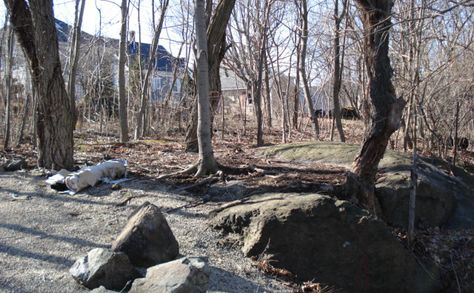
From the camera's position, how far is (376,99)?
538 cm

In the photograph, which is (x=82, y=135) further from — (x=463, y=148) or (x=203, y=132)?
(x=463, y=148)

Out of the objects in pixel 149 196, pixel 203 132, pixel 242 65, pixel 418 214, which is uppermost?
pixel 242 65

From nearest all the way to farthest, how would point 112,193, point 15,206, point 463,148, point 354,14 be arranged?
point 15,206 → point 112,193 → point 354,14 → point 463,148

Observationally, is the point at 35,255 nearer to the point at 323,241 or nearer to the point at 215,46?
the point at 323,241

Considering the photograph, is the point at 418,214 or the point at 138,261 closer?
the point at 138,261

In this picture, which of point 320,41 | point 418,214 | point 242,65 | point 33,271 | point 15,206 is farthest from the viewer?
point 242,65

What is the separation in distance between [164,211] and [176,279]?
1.97m

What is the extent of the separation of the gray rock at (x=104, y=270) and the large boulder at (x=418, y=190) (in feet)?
12.5

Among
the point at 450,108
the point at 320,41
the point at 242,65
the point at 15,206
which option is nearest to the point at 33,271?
the point at 15,206

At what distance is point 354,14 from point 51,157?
753cm

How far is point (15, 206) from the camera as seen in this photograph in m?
5.23

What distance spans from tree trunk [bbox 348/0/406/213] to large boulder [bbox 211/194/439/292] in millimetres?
813

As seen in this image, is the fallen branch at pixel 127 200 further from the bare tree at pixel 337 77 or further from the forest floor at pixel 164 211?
the bare tree at pixel 337 77

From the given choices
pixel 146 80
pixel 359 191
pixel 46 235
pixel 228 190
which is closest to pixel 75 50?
pixel 146 80
